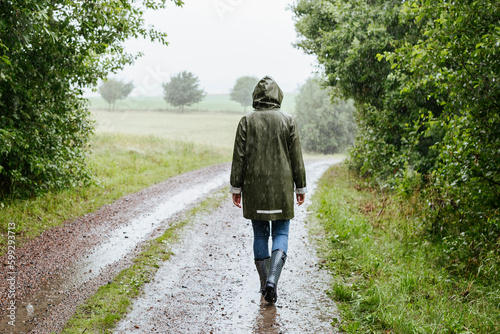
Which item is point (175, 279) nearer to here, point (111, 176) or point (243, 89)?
point (111, 176)

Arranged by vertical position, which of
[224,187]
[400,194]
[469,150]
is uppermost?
[469,150]

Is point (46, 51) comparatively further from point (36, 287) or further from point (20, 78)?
point (36, 287)

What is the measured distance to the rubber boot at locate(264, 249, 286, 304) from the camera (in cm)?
461

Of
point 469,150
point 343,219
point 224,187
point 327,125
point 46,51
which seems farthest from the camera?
point 327,125

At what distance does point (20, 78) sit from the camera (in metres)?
7.53

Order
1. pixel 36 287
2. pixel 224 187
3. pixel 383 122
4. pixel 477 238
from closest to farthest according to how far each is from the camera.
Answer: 1. pixel 36 287
2. pixel 477 238
3. pixel 383 122
4. pixel 224 187

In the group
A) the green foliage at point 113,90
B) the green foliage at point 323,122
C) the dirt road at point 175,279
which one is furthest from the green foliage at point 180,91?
the dirt road at point 175,279

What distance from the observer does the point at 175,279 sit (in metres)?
5.55

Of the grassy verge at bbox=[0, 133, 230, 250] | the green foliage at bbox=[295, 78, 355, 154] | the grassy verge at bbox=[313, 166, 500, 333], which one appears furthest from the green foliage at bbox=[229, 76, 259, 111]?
the grassy verge at bbox=[313, 166, 500, 333]

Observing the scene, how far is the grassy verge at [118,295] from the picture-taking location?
4.11m

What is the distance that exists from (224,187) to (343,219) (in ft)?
20.5

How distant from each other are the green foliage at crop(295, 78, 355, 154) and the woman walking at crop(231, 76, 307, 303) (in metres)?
45.0

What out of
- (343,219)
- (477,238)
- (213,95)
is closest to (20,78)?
(343,219)

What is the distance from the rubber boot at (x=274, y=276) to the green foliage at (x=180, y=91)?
260 ft
